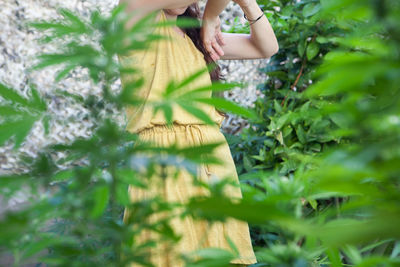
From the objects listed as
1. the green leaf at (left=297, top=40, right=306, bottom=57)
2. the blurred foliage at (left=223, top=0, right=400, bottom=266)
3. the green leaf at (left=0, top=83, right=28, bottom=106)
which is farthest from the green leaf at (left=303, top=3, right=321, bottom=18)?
the green leaf at (left=0, top=83, right=28, bottom=106)

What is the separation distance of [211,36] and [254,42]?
0.21 meters

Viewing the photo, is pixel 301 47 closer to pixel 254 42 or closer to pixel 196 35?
pixel 254 42

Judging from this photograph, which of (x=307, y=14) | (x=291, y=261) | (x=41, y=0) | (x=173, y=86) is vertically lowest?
(x=41, y=0)

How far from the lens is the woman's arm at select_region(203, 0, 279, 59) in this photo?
1.71 meters

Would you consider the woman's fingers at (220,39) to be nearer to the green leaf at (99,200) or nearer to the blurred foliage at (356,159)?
the blurred foliage at (356,159)

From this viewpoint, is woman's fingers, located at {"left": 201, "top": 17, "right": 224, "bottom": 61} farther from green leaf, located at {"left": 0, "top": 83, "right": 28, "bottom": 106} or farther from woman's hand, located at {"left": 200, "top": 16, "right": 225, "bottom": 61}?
green leaf, located at {"left": 0, "top": 83, "right": 28, "bottom": 106}

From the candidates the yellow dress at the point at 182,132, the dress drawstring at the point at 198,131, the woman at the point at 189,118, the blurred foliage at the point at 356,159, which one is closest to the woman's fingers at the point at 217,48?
the woman at the point at 189,118

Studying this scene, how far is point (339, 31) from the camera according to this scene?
6.65ft

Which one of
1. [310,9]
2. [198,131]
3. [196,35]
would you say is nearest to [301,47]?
[310,9]

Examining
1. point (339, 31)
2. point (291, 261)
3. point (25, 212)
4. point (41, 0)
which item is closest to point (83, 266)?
point (25, 212)

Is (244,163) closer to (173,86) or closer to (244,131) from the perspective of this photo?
(244,131)

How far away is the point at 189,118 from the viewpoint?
1467 mm

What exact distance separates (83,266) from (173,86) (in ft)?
0.56

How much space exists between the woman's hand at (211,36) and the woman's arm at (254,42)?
0.08 feet
